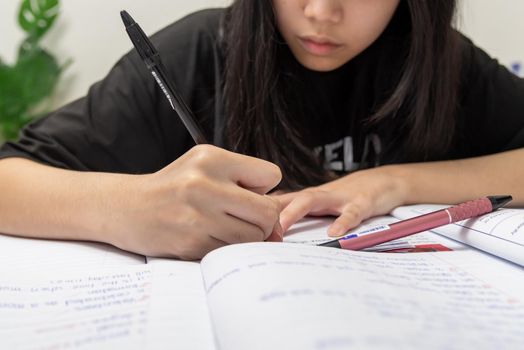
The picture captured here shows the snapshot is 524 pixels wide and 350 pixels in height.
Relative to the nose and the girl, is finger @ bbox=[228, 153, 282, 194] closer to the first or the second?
the girl

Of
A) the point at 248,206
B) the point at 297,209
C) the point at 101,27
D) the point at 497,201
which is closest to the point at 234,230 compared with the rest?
the point at 248,206

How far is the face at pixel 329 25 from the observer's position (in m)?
0.52

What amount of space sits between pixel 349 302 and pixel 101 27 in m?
0.99

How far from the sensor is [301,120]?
651 millimetres

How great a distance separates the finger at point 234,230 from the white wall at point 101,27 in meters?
0.78

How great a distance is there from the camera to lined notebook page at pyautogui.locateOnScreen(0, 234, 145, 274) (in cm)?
33

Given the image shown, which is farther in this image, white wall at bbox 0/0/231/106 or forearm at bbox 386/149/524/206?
white wall at bbox 0/0/231/106

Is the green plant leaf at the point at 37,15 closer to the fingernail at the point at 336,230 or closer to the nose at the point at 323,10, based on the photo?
the nose at the point at 323,10

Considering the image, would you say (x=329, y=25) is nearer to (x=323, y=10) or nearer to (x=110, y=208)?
(x=323, y=10)

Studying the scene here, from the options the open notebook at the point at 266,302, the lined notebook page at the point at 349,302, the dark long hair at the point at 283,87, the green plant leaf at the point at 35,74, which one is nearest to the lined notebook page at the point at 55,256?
the open notebook at the point at 266,302

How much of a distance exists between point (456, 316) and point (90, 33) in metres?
1.01

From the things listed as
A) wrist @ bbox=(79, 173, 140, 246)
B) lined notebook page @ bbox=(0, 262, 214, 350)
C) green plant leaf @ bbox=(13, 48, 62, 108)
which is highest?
green plant leaf @ bbox=(13, 48, 62, 108)

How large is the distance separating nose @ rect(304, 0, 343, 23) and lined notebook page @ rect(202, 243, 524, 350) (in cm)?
30

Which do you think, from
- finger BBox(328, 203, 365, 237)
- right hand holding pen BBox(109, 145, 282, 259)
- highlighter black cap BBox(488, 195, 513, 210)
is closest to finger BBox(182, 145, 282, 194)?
right hand holding pen BBox(109, 145, 282, 259)
